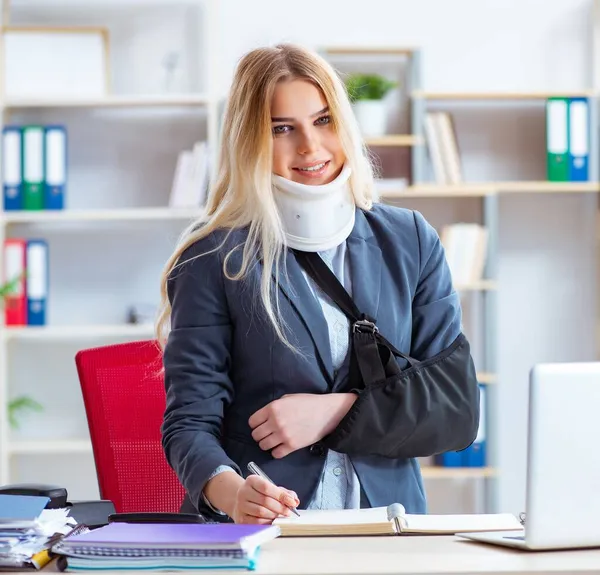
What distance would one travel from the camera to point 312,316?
1639 mm

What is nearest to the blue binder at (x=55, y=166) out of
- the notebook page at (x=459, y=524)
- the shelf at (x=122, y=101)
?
the shelf at (x=122, y=101)

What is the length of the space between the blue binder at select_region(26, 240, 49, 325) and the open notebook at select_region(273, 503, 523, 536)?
2.49 meters

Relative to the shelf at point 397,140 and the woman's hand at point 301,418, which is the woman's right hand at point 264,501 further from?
the shelf at point 397,140

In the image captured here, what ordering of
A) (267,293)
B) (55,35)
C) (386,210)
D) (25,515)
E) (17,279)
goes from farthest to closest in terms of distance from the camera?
(55,35) < (17,279) < (386,210) < (267,293) < (25,515)

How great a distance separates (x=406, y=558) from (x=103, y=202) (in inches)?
120

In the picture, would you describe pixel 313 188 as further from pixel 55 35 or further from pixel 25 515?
pixel 55 35

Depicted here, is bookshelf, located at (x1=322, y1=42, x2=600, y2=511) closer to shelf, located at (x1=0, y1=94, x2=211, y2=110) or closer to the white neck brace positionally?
shelf, located at (x1=0, y1=94, x2=211, y2=110)

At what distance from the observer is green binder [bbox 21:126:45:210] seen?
143 inches

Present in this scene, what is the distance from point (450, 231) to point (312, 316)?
2252mm

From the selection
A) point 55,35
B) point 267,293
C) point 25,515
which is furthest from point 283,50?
point 55,35

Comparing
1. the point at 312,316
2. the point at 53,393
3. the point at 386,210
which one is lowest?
the point at 53,393

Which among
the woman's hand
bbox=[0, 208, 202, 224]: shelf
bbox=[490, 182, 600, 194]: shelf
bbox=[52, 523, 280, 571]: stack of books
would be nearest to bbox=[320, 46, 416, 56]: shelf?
bbox=[490, 182, 600, 194]: shelf

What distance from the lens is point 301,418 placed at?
1.56m

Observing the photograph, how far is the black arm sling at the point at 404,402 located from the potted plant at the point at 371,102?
7.48 feet
